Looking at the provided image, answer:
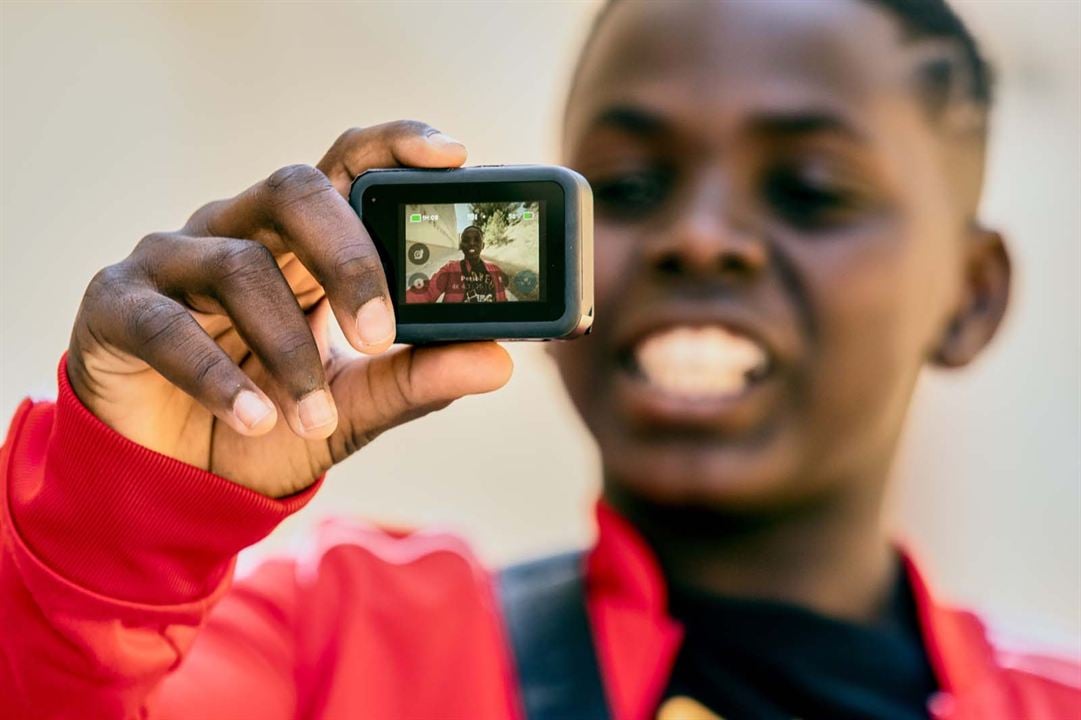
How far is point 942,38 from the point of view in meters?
0.92

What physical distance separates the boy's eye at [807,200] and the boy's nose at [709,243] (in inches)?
1.5

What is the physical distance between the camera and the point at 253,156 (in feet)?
4.04

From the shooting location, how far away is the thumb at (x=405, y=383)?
2.09 ft

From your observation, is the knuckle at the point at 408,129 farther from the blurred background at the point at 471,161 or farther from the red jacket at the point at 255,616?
the blurred background at the point at 471,161

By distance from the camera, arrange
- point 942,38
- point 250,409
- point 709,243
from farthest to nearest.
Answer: point 942,38 < point 709,243 < point 250,409

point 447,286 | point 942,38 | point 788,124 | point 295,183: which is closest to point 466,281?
point 447,286

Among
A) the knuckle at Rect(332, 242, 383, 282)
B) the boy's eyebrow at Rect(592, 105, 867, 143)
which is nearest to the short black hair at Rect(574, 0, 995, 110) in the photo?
the boy's eyebrow at Rect(592, 105, 867, 143)

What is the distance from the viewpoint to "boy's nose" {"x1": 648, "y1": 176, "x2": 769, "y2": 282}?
80 centimetres

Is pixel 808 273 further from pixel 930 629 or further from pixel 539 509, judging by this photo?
pixel 539 509

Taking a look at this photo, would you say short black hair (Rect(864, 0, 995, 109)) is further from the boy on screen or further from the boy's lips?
the boy on screen

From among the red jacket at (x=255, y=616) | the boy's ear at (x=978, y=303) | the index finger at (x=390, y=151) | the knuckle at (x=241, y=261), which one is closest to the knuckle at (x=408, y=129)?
the index finger at (x=390, y=151)

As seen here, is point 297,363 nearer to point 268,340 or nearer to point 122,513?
point 268,340

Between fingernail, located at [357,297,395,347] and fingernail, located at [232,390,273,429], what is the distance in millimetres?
64

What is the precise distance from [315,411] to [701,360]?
0.34 meters
